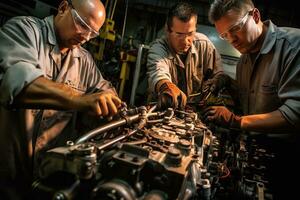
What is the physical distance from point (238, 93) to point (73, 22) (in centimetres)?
211

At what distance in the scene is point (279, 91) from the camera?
2.37 meters

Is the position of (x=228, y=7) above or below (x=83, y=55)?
above

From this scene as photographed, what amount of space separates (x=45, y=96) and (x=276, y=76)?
206cm

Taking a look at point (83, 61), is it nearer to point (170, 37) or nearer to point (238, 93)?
point (170, 37)

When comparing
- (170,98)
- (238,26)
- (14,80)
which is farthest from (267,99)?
(14,80)

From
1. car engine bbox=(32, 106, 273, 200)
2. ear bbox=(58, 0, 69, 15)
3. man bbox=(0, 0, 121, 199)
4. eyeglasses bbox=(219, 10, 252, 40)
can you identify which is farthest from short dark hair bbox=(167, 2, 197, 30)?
car engine bbox=(32, 106, 273, 200)

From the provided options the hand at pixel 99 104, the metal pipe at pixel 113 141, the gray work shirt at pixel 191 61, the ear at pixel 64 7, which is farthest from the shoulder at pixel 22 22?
the gray work shirt at pixel 191 61

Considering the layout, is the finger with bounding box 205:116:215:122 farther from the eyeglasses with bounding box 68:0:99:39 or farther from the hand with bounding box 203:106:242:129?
the eyeglasses with bounding box 68:0:99:39

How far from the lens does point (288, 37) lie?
2471 mm

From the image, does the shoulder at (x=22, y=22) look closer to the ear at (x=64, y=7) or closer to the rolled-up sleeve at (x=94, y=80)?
the ear at (x=64, y=7)

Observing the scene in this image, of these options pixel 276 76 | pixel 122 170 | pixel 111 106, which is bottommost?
pixel 122 170

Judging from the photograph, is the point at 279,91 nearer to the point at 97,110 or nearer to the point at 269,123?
the point at 269,123

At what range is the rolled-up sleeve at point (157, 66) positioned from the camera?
3.09 m

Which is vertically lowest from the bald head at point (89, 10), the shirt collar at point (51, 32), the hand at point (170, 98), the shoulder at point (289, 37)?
the hand at point (170, 98)
